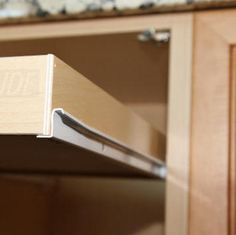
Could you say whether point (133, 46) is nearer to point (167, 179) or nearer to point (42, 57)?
point (167, 179)

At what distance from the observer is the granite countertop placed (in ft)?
3.30

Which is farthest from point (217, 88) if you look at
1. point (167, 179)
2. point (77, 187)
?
point (77, 187)

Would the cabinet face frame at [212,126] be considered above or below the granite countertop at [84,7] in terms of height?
below

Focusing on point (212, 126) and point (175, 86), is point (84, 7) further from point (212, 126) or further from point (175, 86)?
point (212, 126)

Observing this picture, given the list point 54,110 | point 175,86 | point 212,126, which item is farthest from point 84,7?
point 54,110

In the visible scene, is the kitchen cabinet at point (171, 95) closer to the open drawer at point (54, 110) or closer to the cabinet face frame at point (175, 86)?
the cabinet face frame at point (175, 86)

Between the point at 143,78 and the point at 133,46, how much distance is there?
0.30 ft

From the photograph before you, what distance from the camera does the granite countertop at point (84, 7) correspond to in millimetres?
1007

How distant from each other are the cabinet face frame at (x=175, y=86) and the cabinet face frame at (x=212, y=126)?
1 centimetres

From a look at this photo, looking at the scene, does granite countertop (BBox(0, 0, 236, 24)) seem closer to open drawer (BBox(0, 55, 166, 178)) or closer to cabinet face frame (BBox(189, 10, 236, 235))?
cabinet face frame (BBox(189, 10, 236, 235))

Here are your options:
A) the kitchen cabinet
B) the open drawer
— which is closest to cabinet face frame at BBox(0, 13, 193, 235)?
the kitchen cabinet

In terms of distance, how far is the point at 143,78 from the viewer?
3.88 feet

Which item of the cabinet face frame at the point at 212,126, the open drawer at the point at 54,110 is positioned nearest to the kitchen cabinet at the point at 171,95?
the cabinet face frame at the point at 212,126

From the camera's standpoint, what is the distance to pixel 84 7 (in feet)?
3.48
